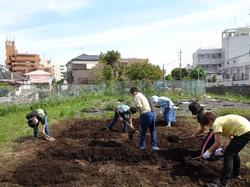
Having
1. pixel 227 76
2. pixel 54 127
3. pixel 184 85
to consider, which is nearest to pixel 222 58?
pixel 227 76

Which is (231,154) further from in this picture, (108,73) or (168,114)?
(108,73)

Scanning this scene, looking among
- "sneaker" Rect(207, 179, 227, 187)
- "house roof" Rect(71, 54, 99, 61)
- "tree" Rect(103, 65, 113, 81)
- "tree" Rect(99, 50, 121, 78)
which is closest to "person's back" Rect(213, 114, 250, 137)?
"sneaker" Rect(207, 179, 227, 187)

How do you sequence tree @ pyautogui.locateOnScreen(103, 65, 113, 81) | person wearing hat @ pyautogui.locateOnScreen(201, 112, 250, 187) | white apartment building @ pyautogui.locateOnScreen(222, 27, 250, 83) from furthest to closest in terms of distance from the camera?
white apartment building @ pyautogui.locateOnScreen(222, 27, 250, 83) → tree @ pyautogui.locateOnScreen(103, 65, 113, 81) → person wearing hat @ pyautogui.locateOnScreen(201, 112, 250, 187)

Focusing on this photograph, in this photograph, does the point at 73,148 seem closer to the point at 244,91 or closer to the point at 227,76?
the point at 244,91

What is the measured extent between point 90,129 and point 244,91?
2405 cm

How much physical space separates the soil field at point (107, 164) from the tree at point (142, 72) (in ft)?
149

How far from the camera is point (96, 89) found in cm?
3158

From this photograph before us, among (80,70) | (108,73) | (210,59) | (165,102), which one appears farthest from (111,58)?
(210,59)

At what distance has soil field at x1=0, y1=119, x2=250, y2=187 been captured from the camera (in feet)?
18.9

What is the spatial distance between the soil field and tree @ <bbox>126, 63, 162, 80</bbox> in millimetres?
45515

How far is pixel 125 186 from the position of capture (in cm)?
549

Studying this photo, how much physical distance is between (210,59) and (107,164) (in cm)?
9803

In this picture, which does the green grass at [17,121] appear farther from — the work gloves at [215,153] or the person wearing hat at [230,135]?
the person wearing hat at [230,135]

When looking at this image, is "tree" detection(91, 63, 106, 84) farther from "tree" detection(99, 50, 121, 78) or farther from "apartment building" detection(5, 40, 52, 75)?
"apartment building" detection(5, 40, 52, 75)
